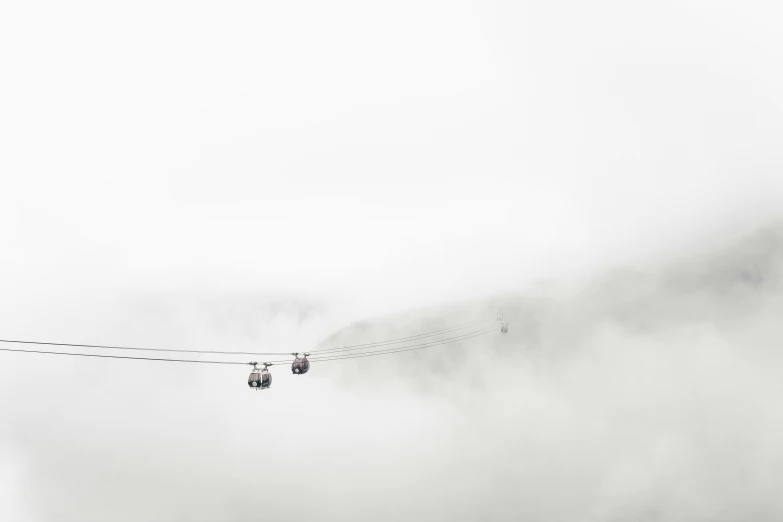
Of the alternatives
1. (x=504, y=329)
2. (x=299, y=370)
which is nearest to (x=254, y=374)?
(x=299, y=370)

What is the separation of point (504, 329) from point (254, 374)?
71.6m

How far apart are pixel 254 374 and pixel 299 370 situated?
20.4 feet

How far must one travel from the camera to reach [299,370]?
67750 millimetres

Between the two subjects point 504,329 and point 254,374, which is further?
point 504,329

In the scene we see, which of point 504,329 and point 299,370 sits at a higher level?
point 504,329

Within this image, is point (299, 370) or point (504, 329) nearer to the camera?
point (299, 370)

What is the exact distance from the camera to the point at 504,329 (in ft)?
391

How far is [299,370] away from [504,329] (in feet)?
216

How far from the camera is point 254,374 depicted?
65.1 metres

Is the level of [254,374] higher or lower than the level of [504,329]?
lower

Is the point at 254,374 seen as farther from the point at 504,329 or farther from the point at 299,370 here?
the point at 504,329
